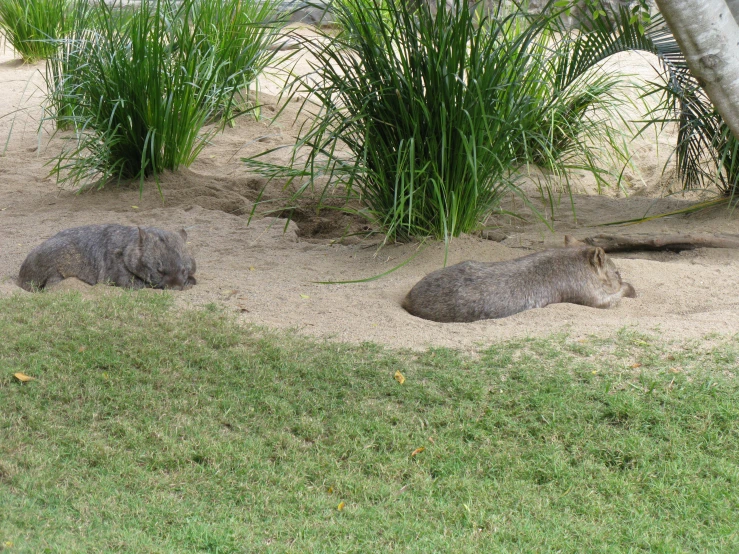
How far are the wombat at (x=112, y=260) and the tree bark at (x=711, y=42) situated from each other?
3240 millimetres

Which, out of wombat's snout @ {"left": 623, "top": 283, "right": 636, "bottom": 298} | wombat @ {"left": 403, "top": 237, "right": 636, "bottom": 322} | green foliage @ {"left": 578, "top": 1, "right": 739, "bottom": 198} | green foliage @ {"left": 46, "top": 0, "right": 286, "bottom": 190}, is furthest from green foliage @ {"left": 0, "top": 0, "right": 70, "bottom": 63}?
wombat's snout @ {"left": 623, "top": 283, "right": 636, "bottom": 298}

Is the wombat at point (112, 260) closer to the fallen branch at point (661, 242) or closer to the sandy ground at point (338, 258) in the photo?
the sandy ground at point (338, 258)

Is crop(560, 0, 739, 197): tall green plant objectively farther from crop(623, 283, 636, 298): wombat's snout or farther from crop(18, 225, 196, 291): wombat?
crop(18, 225, 196, 291): wombat

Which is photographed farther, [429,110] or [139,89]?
[139,89]

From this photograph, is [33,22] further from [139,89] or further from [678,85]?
[678,85]

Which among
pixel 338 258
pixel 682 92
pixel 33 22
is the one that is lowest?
pixel 338 258

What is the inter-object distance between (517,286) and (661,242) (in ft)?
5.79

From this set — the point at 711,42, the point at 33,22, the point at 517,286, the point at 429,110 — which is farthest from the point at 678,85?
the point at 33,22

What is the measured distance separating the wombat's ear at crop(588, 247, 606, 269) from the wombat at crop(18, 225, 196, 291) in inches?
103

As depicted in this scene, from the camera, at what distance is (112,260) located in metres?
5.13

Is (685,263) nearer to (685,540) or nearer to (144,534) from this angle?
(685,540)

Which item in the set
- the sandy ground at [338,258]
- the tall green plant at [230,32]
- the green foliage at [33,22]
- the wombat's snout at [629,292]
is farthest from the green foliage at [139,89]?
the wombat's snout at [629,292]

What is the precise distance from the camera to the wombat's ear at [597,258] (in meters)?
5.01

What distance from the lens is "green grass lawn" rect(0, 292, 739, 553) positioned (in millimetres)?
2939
